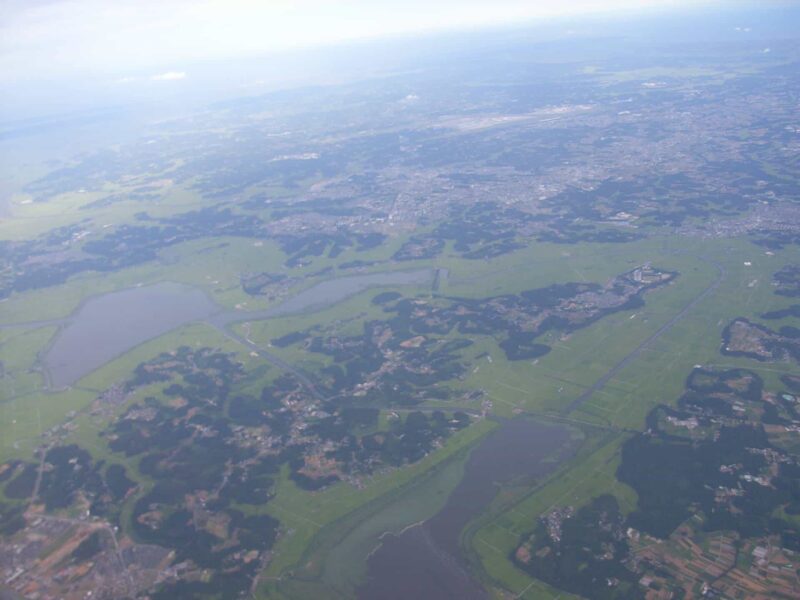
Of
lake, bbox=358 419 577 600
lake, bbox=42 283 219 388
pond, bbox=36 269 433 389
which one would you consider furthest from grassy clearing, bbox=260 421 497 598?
lake, bbox=42 283 219 388

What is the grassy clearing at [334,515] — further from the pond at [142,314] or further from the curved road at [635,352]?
the pond at [142,314]

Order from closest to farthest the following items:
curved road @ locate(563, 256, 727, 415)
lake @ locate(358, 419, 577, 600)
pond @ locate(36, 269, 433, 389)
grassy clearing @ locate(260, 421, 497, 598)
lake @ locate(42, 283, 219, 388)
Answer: lake @ locate(358, 419, 577, 600) → grassy clearing @ locate(260, 421, 497, 598) → curved road @ locate(563, 256, 727, 415) → lake @ locate(42, 283, 219, 388) → pond @ locate(36, 269, 433, 389)

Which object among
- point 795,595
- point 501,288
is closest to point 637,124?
point 501,288

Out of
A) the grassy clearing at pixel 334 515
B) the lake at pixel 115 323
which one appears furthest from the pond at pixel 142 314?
the grassy clearing at pixel 334 515

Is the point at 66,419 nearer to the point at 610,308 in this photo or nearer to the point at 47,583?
the point at 47,583

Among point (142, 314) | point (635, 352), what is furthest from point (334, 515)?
point (142, 314)

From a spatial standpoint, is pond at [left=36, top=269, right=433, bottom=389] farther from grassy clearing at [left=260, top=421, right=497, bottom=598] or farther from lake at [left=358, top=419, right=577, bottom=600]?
lake at [left=358, top=419, right=577, bottom=600]

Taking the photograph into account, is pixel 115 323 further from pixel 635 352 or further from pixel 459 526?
pixel 635 352
